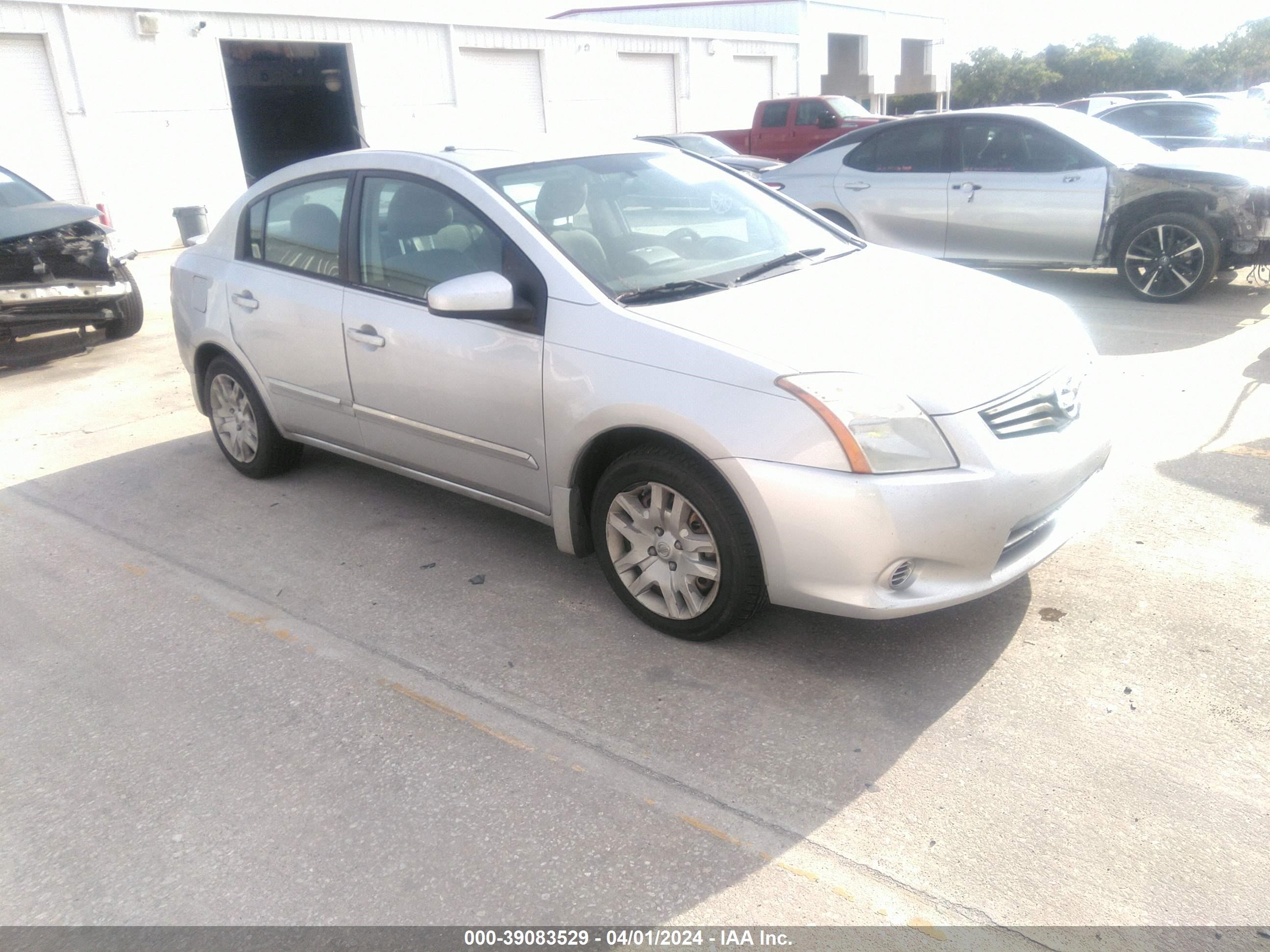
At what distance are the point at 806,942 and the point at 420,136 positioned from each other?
3885 millimetres

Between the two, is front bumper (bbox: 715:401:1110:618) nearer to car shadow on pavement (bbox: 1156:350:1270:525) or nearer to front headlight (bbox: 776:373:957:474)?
front headlight (bbox: 776:373:957:474)

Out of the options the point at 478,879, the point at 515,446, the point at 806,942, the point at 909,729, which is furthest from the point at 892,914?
the point at 515,446

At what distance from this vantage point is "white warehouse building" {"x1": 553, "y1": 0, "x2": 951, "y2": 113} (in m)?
32.3

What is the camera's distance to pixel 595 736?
10.1 feet

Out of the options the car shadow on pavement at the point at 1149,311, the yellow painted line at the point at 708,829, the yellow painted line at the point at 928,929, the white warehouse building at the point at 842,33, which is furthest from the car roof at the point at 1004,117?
the white warehouse building at the point at 842,33

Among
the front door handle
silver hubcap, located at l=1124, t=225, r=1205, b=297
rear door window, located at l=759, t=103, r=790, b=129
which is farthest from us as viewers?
rear door window, located at l=759, t=103, r=790, b=129

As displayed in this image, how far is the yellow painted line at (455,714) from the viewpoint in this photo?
3.08 metres

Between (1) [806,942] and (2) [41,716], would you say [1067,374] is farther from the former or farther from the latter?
(2) [41,716]

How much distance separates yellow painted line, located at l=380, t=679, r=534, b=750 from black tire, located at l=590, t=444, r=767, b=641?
0.75 m

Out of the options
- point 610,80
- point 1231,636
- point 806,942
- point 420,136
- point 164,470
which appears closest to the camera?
point 806,942

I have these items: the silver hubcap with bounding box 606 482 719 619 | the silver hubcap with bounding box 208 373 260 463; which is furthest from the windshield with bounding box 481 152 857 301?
the silver hubcap with bounding box 208 373 260 463

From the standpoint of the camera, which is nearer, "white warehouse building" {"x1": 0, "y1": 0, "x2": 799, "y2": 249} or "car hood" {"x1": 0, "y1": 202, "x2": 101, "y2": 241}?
"car hood" {"x1": 0, "y1": 202, "x2": 101, "y2": 241}

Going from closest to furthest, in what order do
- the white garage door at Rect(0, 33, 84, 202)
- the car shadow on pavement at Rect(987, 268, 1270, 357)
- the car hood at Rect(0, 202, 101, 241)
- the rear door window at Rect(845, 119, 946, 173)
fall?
the car shadow on pavement at Rect(987, 268, 1270, 357) < the car hood at Rect(0, 202, 101, 241) < the rear door window at Rect(845, 119, 946, 173) < the white garage door at Rect(0, 33, 84, 202)

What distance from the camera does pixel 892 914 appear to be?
2363 millimetres
